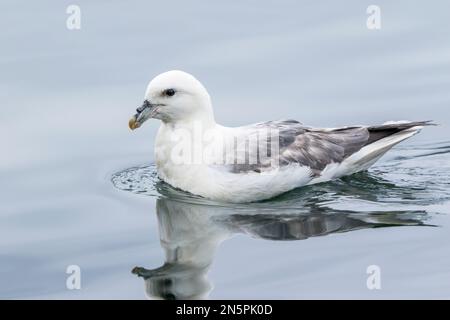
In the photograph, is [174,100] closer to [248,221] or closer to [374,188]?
[248,221]

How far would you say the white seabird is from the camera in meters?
10.2

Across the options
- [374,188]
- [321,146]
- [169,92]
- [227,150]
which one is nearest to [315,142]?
[321,146]

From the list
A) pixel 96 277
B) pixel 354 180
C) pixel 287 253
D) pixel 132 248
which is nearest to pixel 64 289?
pixel 96 277

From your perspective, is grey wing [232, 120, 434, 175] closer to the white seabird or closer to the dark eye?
the white seabird

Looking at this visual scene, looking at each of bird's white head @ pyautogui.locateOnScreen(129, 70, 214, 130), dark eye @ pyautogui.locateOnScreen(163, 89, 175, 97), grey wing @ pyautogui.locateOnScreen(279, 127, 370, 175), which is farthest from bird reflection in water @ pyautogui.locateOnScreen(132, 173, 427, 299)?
dark eye @ pyautogui.locateOnScreen(163, 89, 175, 97)

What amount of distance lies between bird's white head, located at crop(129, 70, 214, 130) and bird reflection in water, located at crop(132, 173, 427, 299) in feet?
2.39

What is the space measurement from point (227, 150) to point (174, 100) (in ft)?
2.15

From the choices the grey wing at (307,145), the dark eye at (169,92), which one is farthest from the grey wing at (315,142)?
the dark eye at (169,92)

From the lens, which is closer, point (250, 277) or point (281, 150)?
point (250, 277)

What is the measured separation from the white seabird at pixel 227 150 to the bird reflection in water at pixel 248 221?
0.44 ft

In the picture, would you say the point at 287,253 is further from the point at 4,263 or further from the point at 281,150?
the point at 4,263

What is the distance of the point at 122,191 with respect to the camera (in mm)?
10859

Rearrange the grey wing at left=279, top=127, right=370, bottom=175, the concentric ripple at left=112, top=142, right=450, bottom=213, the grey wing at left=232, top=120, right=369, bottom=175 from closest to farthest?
the concentric ripple at left=112, top=142, right=450, bottom=213
the grey wing at left=232, top=120, right=369, bottom=175
the grey wing at left=279, top=127, right=370, bottom=175

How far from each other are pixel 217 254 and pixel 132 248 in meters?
0.76
